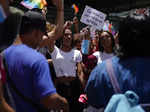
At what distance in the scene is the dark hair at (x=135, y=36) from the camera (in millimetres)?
2102

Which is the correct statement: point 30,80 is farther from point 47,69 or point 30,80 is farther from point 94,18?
point 94,18

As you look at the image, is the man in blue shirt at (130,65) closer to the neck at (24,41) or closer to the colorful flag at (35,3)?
the neck at (24,41)

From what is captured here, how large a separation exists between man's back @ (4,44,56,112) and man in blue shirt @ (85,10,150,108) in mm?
399

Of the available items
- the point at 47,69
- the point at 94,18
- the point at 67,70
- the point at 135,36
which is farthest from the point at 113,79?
the point at 94,18

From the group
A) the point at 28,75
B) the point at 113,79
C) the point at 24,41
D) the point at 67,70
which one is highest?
the point at 24,41

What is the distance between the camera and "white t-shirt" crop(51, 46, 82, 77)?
4531 millimetres

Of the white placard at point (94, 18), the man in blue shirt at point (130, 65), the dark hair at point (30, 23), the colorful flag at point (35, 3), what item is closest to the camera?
the man in blue shirt at point (130, 65)

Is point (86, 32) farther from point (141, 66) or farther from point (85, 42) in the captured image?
point (141, 66)

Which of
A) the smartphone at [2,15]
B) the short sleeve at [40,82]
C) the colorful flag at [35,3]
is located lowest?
the short sleeve at [40,82]

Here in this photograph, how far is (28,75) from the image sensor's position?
82.4 inches

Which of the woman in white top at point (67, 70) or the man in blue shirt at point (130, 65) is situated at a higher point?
the man in blue shirt at point (130, 65)

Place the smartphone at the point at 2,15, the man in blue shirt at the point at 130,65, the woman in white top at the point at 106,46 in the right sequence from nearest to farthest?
1. the smartphone at the point at 2,15
2. the man in blue shirt at the point at 130,65
3. the woman in white top at the point at 106,46

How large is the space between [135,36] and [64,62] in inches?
100

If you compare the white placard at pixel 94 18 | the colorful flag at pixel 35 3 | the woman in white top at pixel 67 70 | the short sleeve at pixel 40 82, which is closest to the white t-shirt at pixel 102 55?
the woman in white top at pixel 67 70
